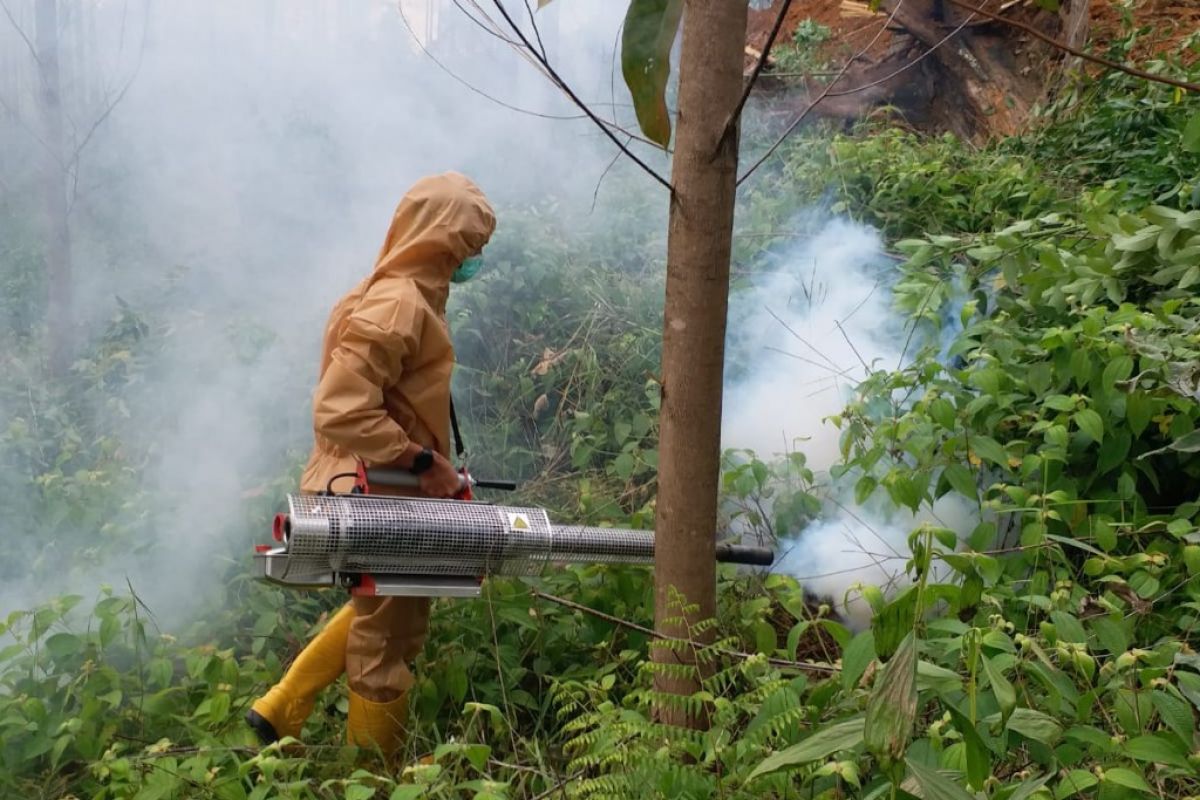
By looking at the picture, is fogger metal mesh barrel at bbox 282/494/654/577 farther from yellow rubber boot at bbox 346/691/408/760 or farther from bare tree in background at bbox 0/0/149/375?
bare tree in background at bbox 0/0/149/375

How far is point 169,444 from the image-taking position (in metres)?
4.36

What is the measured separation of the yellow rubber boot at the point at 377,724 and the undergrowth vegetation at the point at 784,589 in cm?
6

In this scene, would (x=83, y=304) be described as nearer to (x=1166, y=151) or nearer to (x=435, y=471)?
(x=435, y=471)

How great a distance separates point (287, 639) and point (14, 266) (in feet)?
9.77

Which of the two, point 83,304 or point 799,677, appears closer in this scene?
point 799,677

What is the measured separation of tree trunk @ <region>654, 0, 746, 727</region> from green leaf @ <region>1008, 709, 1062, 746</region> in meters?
0.62

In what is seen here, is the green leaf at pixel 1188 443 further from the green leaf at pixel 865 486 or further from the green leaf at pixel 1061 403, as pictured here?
the green leaf at pixel 865 486

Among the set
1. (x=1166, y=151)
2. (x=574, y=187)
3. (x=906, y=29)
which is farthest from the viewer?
(x=906, y=29)

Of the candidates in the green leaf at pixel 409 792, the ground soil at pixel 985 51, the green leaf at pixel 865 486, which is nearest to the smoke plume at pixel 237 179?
the ground soil at pixel 985 51

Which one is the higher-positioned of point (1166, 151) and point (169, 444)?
point (1166, 151)

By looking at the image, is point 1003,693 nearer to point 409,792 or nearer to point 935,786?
point 935,786

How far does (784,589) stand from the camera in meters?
3.15

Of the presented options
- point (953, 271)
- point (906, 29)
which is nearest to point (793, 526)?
point (953, 271)

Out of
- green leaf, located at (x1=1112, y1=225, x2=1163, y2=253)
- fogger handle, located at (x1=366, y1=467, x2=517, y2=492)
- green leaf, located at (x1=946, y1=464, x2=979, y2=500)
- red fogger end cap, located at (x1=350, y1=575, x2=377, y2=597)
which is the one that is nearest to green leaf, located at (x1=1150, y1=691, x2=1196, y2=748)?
green leaf, located at (x1=946, y1=464, x2=979, y2=500)
